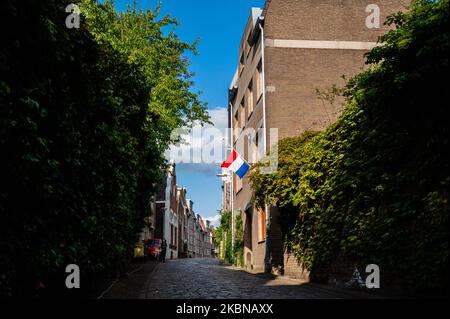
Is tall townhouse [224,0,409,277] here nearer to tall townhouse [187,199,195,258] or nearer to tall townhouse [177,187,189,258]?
tall townhouse [177,187,189,258]

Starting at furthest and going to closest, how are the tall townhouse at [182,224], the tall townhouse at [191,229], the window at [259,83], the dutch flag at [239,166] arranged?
the tall townhouse at [191,229] → the tall townhouse at [182,224] → the window at [259,83] → the dutch flag at [239,166]

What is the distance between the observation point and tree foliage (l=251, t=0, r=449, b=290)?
6.52 meters

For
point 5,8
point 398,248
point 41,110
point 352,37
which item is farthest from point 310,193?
point 352,37

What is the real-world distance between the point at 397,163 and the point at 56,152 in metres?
5.46

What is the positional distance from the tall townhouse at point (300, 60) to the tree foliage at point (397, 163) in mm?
7442

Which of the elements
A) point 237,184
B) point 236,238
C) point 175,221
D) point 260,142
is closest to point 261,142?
point 260,142

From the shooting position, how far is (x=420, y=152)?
7004mm

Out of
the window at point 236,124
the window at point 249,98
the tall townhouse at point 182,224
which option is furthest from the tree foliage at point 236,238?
the tall townhouse at point 182,224

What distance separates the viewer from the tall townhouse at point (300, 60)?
1870 centimetres

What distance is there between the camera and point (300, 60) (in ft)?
63.3

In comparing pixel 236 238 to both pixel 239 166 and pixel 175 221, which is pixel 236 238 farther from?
pixel 175 221

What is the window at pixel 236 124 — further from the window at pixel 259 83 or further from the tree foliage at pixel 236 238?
the window at pixel 259 83

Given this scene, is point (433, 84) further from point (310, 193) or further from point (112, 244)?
point (112, 244)
